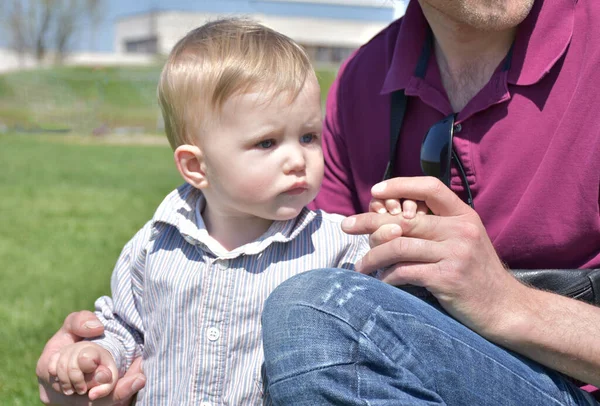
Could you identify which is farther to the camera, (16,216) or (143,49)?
(143,49)

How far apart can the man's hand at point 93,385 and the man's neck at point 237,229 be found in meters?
0.45

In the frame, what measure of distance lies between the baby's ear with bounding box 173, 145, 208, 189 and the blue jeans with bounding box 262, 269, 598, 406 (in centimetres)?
56

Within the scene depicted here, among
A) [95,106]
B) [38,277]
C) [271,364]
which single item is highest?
[271,364]

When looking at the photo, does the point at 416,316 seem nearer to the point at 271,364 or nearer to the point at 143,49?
the point at 271,364

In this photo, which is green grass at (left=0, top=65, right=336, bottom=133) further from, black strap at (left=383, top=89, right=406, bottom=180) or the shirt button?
the shirt button

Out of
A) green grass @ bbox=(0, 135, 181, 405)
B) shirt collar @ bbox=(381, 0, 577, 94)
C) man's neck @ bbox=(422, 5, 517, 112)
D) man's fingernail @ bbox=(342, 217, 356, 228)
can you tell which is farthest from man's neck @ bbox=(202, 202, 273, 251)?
green grass @ bbox=(0, 135, 181, 405)

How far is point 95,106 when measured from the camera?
3272 centimetres

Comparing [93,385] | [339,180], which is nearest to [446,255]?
[339,180]

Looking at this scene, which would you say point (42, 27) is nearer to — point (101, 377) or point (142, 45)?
point (142, 45)

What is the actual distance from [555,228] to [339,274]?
653mm

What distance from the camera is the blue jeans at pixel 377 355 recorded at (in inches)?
68.2

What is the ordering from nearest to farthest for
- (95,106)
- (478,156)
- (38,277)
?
1. (478,156)
2. (38,277)
3. (95,106)

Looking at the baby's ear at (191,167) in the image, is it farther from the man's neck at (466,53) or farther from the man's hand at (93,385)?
the man's neck at (466,53)

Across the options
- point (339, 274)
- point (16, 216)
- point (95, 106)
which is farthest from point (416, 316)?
point (95, 106)
